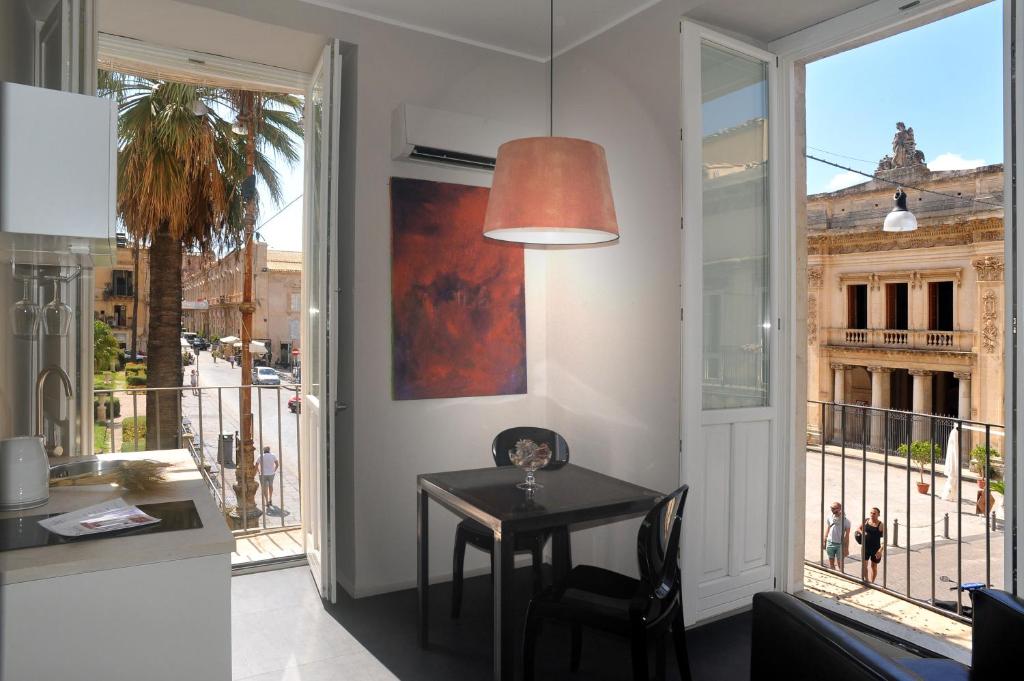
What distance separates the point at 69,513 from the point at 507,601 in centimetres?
128

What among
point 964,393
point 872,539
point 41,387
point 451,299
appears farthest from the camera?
point 964,393

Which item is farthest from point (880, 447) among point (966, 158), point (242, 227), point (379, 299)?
point (242, 227)

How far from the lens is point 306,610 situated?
314 cm

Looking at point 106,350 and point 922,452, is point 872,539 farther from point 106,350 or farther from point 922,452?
point 106,350

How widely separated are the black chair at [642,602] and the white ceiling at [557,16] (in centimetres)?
215

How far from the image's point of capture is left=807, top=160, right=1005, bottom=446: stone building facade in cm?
492

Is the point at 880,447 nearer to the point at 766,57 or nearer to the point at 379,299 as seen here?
the point at 766,57

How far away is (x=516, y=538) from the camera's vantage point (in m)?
2.80

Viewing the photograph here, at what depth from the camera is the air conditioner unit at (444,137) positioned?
10.8 feet

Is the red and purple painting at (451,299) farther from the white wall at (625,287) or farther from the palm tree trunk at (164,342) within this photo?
the palm tree trunk at (164,342)

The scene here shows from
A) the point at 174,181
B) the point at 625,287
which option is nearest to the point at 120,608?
the point at 625,287

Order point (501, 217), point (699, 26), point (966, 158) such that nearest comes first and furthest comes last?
point (501, 217) < point (699, 26) < point (966, 158)

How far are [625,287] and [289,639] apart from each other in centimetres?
223

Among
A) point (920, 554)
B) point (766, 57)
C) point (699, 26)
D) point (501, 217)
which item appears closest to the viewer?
point (501, 217)
